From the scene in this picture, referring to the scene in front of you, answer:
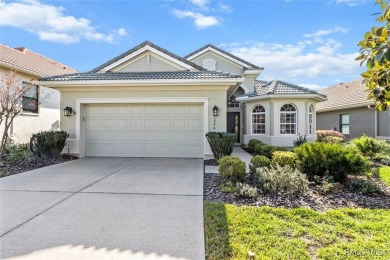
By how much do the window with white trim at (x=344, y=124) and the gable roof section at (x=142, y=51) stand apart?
49.1 feet

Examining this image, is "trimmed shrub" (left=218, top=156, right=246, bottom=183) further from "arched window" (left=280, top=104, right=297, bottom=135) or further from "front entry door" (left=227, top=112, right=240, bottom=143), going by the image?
"front entry door" (left=227, top=112, right=240, bottom=143)

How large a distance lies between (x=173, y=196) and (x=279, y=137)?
1147 centimetres

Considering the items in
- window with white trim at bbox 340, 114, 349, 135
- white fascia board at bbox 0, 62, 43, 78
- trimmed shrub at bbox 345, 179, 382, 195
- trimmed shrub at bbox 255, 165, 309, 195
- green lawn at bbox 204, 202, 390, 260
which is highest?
white fascia board at bbox 0, 62, 43, 78

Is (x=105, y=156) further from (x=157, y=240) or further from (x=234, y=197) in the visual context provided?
(x=157, y=240)

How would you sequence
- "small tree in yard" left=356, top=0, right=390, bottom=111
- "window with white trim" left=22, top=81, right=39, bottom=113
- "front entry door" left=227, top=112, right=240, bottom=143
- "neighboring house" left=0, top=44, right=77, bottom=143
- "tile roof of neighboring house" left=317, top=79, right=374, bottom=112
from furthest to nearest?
"front entry door" left=227, top=112, right=240, bottom=143 → "tile roof of neighboring house" left=317, top=79, right=374, bottom=112 → "window with white trim" left=22, top=81, right=39, bottom=113 → "neighboring house" left=0, top=44, right=77, bottom=143 → "small tree in yard" left=356, top=0, right=390, bottom=111

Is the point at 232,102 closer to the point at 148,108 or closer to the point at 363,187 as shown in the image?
the point at 148,108

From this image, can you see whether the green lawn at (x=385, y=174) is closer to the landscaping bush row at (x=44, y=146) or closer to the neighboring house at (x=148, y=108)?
the neighboring house at (x=148, y=108)

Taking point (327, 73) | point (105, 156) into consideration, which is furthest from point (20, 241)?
point (327, 73)

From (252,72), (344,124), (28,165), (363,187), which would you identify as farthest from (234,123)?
(28,165)

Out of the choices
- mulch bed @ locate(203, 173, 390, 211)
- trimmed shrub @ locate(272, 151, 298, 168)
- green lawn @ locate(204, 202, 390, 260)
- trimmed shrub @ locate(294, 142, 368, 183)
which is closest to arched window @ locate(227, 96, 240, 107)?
trimmed shrub @ locate(272, 151, 298, 168)

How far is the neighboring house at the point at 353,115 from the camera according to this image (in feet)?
53.6

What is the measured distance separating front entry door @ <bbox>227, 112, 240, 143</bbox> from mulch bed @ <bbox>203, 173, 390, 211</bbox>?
41.3ft

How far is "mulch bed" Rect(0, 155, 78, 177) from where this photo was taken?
304 inches

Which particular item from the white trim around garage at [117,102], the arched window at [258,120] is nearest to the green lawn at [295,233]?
the white trim around garage at [117,102]
